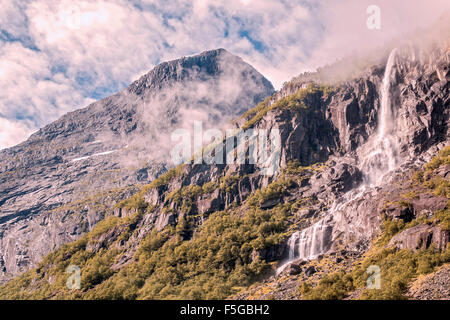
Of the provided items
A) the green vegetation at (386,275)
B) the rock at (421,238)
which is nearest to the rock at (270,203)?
the green vegetation at (386,275)

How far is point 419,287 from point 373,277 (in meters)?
→ 12.4

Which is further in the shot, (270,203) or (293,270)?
(270,203)

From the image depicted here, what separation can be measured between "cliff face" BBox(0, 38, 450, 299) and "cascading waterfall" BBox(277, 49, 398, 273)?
18.5 inches

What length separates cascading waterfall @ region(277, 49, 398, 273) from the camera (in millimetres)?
113375

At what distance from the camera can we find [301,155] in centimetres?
17400

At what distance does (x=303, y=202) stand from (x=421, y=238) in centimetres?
6742

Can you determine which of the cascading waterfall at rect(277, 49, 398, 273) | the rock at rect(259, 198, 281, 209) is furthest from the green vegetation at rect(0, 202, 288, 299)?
the cascading waterfall at rect(277, 49, 398, 273)

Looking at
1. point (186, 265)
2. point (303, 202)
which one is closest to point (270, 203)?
point (303, 202)

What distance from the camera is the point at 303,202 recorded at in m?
143

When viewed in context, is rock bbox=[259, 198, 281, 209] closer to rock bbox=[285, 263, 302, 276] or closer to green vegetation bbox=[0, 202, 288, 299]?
green vegetation bbox=[0, 202, 288, 299]

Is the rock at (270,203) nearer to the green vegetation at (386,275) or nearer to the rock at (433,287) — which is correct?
the green vegetation at (386,275)

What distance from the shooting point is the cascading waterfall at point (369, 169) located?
11338cm

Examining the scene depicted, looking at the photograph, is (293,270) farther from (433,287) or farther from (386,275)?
(433,287)
